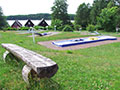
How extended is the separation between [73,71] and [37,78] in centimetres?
166

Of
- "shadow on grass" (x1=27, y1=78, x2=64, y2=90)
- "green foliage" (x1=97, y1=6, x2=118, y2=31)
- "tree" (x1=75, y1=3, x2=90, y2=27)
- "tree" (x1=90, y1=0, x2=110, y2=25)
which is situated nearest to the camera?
"shadow on grass" (x1=27, y1=78, x2=64, y2=90)

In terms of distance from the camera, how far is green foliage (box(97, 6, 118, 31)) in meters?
34.0

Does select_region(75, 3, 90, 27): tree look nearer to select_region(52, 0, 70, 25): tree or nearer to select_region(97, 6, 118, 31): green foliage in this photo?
select_region(52, 0, 70, 25): tree

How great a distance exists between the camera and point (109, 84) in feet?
9.81

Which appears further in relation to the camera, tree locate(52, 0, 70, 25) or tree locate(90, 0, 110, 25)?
tree locate(52, 0, 70, 25)

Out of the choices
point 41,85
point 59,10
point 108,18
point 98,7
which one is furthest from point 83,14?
point 41,85

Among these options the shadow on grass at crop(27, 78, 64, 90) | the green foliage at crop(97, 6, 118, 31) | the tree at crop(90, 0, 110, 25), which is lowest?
the shadow on grass at crop(27, 78, 64, 90)

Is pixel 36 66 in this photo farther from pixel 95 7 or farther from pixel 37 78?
pixel 95 7

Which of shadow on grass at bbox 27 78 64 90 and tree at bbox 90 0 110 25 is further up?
tree at bbox 90 0 110 25

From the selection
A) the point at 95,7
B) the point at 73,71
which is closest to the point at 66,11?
the point at 95,7

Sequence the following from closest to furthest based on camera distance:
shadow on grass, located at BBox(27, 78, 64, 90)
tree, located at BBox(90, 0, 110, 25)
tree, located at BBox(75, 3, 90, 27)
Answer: shadow on grass, located at BBox(27, 78, 64, 90) → tree, located at BBox(90, 0, 110, 25) → tree, located at BBox(75, 3, 90, 27)

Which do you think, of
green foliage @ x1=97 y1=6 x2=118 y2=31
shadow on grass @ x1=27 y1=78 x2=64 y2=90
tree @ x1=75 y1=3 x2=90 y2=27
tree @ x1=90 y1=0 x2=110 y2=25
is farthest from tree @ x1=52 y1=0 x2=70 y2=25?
shadow on grass @ x1=27 y1=78 x2=64 y2=90

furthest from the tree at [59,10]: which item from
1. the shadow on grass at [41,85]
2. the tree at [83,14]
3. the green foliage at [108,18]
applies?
the shadow on grass at [41,85]

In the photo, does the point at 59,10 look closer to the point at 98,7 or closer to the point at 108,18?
the point at 98,7
